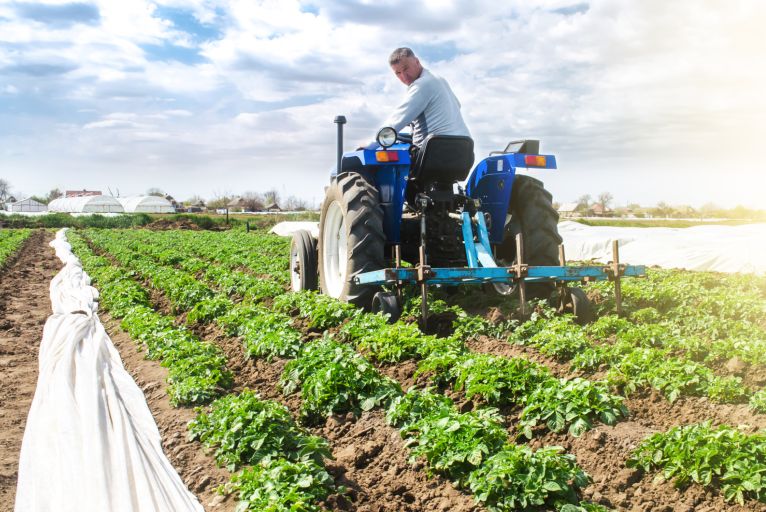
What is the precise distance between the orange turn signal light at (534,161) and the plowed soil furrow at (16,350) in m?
5.00

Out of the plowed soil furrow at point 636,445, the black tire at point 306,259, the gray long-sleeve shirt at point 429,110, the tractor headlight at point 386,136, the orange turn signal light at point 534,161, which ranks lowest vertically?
the plowed soil furrow at point 636,445

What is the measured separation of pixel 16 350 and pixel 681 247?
1197cm

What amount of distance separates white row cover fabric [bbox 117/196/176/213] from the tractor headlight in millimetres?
71922

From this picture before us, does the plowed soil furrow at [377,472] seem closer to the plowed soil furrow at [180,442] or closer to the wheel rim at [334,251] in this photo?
the plowed soil furrow at [180,442]

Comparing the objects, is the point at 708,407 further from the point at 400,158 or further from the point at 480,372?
the point at 400,158

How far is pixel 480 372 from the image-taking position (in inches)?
180

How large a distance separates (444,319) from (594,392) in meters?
2.67

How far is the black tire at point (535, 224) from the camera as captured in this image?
264 inches

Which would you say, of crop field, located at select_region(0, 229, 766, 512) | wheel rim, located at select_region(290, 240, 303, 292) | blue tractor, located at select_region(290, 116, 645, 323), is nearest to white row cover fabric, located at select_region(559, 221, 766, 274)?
crop field, located at select_region(0, 229, 766, 512)

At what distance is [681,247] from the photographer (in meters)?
13.2

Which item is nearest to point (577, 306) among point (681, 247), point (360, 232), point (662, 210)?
point (360, 232)

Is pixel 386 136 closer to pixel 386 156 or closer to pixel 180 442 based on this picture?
pixel 386 156

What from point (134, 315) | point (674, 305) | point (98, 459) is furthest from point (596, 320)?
point (134, 315)

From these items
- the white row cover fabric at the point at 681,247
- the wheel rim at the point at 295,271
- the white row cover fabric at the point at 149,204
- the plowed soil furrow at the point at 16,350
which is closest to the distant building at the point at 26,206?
the white row cover fabric at the point at 149,204
